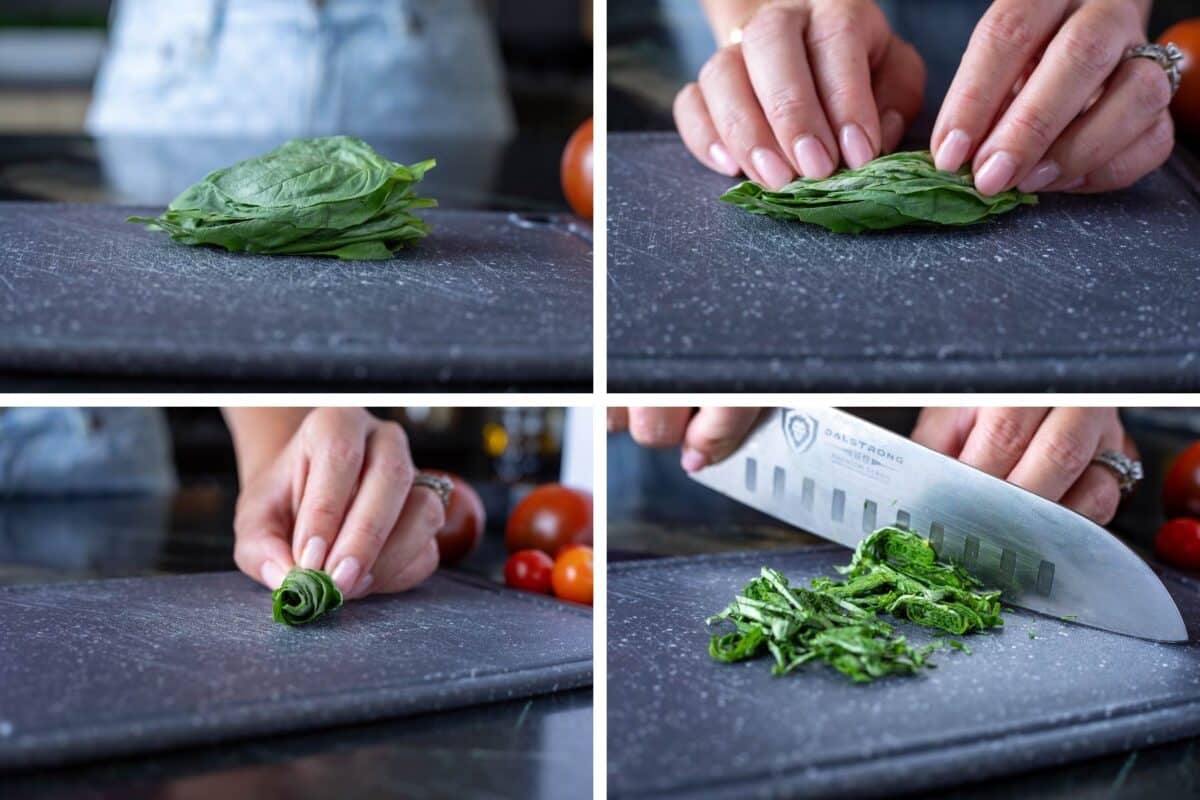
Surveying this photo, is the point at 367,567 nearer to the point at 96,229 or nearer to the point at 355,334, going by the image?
the point at 355,334

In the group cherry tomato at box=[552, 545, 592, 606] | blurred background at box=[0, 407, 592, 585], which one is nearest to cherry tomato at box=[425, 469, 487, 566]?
blurred background at box=[0, 407, 592, 585]

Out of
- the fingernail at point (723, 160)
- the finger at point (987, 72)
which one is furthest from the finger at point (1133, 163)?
the fingernail at point (723, 160)

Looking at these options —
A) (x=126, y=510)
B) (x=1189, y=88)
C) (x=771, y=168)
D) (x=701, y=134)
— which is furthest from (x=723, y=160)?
(x=126, y=510)

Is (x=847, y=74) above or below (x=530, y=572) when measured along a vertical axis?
above

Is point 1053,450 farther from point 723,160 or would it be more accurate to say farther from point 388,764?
point 388,764

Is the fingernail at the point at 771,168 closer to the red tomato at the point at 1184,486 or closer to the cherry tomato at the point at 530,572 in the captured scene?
the cherry tomato at the point at 530,572
